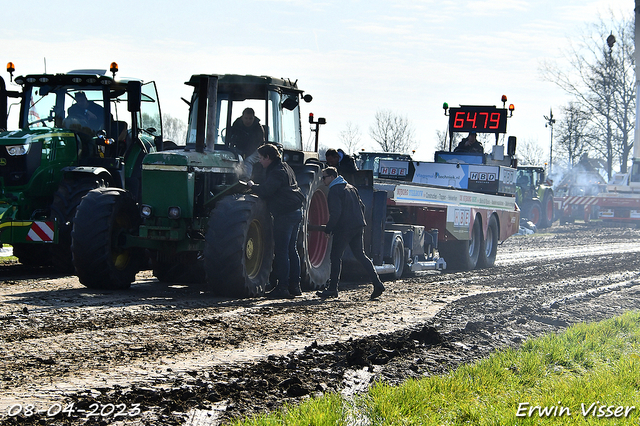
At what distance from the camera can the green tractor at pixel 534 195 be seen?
33.7m

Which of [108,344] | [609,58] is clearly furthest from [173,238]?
[609,58]

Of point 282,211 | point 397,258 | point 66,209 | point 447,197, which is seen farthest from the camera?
point 447,197

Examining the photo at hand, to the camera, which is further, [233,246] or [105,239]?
[105,239]

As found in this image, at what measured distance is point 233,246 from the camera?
29.0 feet

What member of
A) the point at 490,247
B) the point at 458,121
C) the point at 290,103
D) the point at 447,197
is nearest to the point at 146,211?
the point at 290,103

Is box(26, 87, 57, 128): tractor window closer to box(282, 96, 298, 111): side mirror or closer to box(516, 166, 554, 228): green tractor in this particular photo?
box(282, 96, 298, 111): side mirror

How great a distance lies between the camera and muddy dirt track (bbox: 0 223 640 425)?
485 centimetres

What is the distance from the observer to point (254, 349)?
21.1ft

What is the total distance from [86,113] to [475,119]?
10.2m

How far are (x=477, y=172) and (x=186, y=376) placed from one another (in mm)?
13556

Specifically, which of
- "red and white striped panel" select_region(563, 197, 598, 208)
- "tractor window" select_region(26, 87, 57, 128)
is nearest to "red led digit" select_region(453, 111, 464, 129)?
"tractor window" select_region(26, 87, 57, 128)

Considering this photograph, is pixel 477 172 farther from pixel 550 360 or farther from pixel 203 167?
pixel 550 360

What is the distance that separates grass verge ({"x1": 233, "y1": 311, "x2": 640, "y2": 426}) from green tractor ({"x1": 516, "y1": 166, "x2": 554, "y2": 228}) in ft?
88.4

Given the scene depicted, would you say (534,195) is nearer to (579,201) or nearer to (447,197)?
(579,201)
